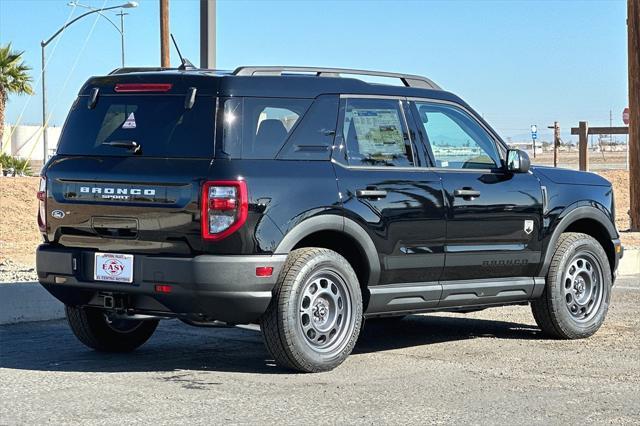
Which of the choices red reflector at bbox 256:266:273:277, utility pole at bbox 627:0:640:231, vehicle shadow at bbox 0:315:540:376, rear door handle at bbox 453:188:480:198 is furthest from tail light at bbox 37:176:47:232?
utility pole at bbox 627:0:640:231

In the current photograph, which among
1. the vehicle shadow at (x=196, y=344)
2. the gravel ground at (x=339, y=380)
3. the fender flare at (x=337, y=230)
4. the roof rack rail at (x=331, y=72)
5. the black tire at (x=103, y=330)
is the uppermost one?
the roof rack rail at (x=331, y=72)

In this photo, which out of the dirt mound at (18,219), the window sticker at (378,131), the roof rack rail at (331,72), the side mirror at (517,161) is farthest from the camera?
the dirt mound at (18,219)

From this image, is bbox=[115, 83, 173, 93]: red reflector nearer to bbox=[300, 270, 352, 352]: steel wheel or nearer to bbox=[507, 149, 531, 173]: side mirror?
bbox=[300, 270, 352, 352]: steel wheel

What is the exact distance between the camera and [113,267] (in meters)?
7.84

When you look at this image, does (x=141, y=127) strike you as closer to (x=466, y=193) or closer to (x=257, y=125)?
(x=257, y=125)

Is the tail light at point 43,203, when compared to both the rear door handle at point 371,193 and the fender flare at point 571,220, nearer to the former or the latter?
the rear door handle at point 371,193

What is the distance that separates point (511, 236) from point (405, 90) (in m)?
1.37

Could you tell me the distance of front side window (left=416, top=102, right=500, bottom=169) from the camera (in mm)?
8898

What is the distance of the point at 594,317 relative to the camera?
9.82m

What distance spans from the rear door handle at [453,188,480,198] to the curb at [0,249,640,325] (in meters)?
3.90

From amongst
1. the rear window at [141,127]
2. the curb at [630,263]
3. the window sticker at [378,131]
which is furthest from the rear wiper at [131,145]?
the curb at [630,263]

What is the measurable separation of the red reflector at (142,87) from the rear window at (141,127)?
5 centimetres

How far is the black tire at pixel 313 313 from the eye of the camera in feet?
25.3

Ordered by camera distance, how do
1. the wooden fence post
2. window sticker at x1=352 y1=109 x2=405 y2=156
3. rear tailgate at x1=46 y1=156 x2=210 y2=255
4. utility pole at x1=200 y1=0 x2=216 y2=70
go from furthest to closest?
the wooden fence post
utility pole at x1=200 y1=0 x2=216 y2=70
window sticker at x1=352 y1=109 x2=405 y2=156
rear tailgate at x1=46 y1=156 x2=210 y2=255
